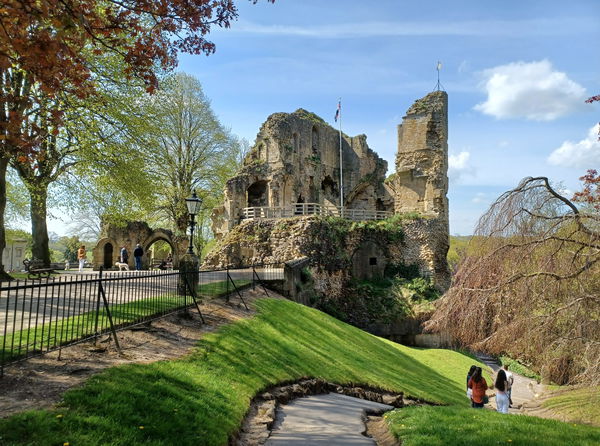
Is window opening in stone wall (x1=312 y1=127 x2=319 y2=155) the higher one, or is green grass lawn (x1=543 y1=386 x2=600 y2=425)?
window opening in stone wall (x1=312 y1=127 x2=319 y2=155)

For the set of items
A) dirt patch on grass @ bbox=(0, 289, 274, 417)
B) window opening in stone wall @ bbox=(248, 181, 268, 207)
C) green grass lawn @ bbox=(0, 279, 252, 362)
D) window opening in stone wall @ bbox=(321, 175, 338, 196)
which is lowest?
dirt patch on grass @ bbox=(0, 289, 274, 417)

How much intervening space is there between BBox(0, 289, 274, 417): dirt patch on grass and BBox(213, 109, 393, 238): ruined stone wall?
73.2ft

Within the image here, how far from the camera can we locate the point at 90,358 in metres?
6.97

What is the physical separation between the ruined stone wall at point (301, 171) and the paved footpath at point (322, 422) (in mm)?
24172

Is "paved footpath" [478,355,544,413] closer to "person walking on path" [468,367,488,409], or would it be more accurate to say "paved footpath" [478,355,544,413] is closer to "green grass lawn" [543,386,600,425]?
"green grass lawn" [543,386,600,425]

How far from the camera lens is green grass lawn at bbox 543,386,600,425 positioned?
8.55m

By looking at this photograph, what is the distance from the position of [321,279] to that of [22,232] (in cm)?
3296

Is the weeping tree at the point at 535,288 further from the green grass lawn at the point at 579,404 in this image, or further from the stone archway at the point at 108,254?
the stone archway at the point at 108,254

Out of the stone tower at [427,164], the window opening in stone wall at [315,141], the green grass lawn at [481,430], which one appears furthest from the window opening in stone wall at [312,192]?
the green grass lawn at [481,430]

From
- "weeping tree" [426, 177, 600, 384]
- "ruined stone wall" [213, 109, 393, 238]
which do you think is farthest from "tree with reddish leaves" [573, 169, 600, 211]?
"ruined stone wall" [213, 109, 393, 238]

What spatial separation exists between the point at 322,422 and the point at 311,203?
22.1m

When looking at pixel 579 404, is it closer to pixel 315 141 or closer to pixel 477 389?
pixel 477 389

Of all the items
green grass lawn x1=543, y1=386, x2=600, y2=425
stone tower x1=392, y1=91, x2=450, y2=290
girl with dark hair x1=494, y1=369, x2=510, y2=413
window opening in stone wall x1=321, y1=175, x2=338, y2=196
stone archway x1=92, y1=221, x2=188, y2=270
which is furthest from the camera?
window opening in stone wall x1=321, y1=175, x2=338, y2=196

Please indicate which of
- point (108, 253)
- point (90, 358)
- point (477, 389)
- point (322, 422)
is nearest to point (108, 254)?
point (108, 253)
